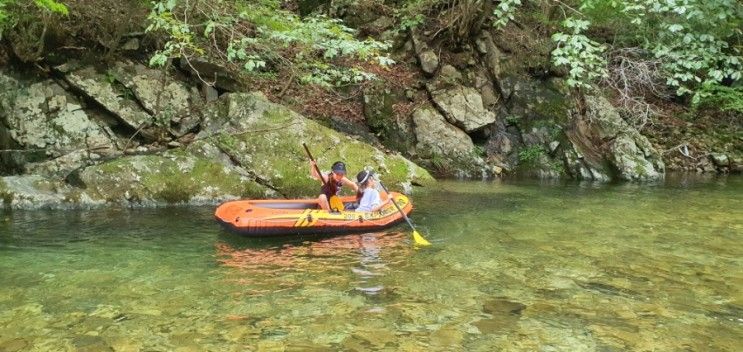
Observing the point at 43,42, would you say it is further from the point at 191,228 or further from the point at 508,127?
the point at 508,127

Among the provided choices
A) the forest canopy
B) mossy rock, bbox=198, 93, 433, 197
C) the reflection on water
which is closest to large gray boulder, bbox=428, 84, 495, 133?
the forest canopy

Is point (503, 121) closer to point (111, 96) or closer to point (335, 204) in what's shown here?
point (335, 204)

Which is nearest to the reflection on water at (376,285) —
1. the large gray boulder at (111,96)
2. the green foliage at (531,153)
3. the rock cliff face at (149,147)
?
the rock cliff face at (149,147)

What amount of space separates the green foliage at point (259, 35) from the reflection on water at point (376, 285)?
113 inches

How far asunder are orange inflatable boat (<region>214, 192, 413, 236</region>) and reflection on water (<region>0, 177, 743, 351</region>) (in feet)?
0.64

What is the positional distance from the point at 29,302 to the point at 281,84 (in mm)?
11304

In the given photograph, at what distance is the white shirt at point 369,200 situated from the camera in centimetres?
896

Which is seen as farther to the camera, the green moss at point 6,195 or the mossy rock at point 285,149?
the mossy rock at point 285,149

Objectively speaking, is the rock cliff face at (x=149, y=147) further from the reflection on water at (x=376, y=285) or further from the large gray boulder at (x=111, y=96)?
the reflection on water at (x=376, y=285)

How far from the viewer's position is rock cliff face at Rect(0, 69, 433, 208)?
10.0 meters

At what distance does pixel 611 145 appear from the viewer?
1598cm

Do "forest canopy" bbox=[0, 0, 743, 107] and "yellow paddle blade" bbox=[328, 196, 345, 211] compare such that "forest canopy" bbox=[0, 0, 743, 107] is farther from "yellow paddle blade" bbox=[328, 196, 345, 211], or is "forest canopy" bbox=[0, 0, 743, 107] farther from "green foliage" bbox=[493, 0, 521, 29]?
"yellow paddle blade" bbox=[328, 196, 345, 211]

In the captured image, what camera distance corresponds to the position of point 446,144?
50.0ft

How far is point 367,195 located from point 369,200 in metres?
0.09
